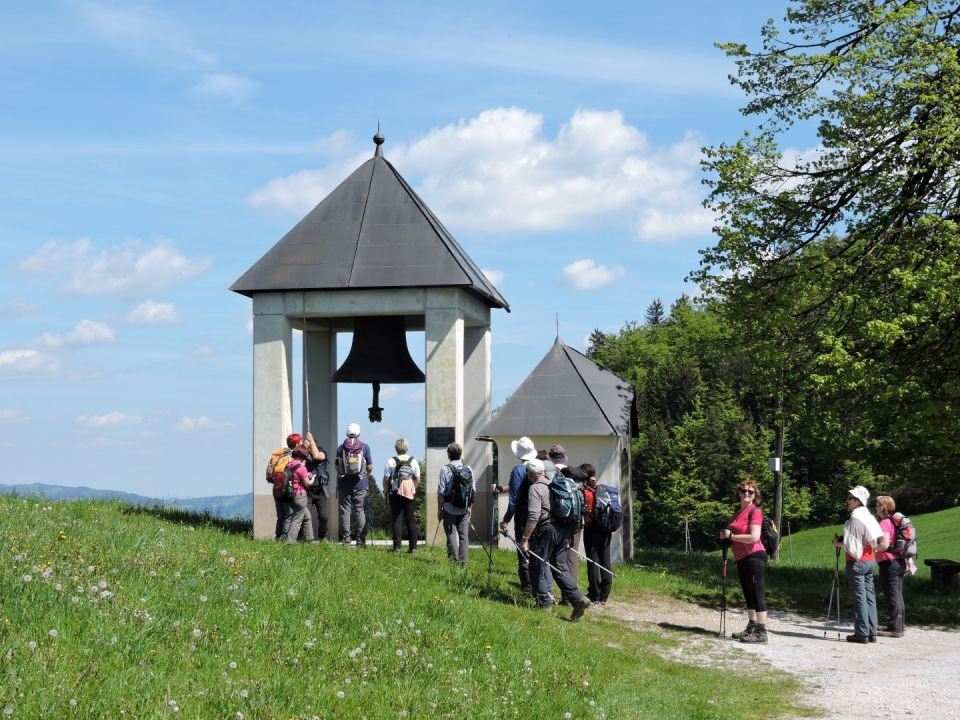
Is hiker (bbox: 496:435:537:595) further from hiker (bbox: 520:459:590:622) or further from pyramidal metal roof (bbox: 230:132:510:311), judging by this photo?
pyramidal metal roof (bbox: 230:132:510:311)

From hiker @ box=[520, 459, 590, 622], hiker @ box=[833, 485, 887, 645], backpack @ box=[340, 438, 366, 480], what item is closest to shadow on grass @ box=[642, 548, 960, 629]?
hiker @ box=[833, 485, 887, 645]

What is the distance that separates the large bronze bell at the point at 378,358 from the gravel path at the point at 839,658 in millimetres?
5643

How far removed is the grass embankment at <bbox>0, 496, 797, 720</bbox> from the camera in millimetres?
6578

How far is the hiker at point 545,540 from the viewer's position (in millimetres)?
12148

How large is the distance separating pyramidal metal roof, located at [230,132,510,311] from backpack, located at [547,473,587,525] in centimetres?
573

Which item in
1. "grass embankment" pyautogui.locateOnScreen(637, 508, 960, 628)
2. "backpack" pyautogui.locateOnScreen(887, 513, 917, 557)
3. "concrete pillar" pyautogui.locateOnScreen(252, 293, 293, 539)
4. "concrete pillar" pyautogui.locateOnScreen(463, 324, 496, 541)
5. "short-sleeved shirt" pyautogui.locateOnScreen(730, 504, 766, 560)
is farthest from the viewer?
"concrete pillar" pyautogui.locateOnScreen(463, 324, 496, 541)

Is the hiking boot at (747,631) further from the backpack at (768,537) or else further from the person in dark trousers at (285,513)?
the person in dark trousers at (285,513)

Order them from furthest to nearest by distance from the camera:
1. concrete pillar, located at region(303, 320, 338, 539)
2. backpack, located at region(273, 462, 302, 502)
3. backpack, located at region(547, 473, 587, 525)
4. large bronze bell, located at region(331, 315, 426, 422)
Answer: concrete pillar, located at region(303, 320, 338, 539) → large bronze bell, located at region(331, 315, 426, 422) → backpack, located at region(273, 462, 302, 502) → backpack, located at region(547, 473, 587, 525)

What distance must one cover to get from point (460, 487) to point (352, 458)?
213 centimetres

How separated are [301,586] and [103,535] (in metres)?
2.41

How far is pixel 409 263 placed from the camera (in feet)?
58.0

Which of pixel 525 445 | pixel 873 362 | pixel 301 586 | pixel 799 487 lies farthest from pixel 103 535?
pixel 799 487

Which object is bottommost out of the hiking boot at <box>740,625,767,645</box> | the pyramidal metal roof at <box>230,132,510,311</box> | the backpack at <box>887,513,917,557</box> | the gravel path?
the gravel path

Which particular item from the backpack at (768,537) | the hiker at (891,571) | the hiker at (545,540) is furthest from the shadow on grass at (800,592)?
the hiker at (545,540)
